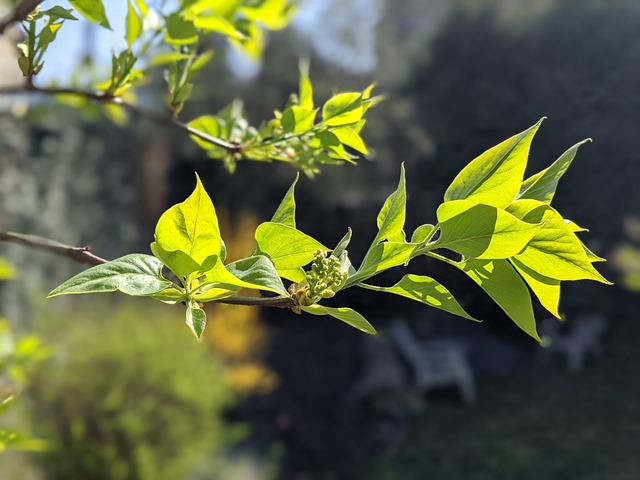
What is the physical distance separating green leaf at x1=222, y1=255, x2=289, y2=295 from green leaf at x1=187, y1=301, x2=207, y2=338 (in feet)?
0.09

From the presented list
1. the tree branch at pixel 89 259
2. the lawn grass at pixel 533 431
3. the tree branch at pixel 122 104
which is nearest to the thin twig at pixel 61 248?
the tree branch at pixel 89 259

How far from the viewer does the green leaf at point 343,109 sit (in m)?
0.47

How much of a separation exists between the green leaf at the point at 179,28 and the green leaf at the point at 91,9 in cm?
6

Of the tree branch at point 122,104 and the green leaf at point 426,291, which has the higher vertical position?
the green leaf at point 426,291

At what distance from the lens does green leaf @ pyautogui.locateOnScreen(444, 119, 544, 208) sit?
31cm

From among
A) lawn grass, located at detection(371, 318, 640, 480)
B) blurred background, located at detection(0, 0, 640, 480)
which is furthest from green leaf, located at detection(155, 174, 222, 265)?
lawn grass, located at detection(371, 318, 640, 480)

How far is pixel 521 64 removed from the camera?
505 cm

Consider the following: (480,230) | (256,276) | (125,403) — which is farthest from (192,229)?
(125,403)

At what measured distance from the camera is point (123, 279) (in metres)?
0.28

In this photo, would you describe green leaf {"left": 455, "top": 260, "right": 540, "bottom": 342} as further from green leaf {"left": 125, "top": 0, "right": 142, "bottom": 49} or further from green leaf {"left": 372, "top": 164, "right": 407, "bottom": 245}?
green leaf {"left": 125, "top": 0, "right": 142, "bottom": 49}

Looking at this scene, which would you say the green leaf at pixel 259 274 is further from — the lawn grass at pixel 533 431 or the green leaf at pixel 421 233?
the lawn grass at pixel 533 431

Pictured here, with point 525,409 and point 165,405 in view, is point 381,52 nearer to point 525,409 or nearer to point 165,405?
point 525,409

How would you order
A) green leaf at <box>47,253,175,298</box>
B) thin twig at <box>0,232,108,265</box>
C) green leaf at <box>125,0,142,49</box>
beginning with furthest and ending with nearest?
green leaf at <box>125,0,142,49</box> < thin twig at <box>0,232,108,265</box> < green leaf at <box>47,253,175,298</box>

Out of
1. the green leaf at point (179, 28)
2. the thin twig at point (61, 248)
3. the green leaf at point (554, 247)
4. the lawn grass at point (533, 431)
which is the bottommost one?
the lawn grass at point (533, 431)
